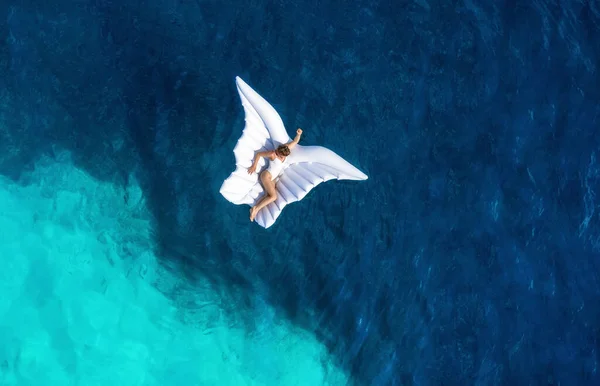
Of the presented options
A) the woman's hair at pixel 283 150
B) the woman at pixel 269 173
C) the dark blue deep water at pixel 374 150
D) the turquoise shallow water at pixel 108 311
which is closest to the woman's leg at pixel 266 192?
the woman at pixel 269 173

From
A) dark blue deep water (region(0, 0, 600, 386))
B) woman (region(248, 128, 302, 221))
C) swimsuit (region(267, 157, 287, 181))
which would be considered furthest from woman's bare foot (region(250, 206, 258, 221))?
dark blue deep water (region(0, 0, 600, 386))

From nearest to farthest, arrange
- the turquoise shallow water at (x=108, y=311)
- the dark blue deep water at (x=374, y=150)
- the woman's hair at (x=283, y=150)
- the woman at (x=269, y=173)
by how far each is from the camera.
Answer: the woman's hair at (x=283, y=150) < the woman at (x=269, y=173) < the turquoise shallow water at (x=108, y=311) < the dark blue deep water at (x=374, y=150)

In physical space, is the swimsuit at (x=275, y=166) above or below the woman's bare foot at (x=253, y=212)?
above

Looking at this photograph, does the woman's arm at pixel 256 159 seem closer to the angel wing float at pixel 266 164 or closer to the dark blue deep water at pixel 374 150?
the angel wing float at pixel 266 164

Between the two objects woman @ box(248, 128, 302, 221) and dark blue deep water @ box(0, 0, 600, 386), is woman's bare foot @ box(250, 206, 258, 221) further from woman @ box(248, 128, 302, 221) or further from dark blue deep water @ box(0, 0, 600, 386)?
dark blue deep water @ box(0, 0, 600, 386)

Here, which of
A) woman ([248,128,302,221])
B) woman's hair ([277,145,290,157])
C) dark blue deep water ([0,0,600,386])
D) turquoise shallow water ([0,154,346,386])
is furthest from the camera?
dark blue deep water ([0,0,600,386])

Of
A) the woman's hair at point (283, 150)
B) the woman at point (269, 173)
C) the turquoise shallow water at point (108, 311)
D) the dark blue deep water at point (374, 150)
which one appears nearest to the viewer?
the woman's hair at point (283, 150)

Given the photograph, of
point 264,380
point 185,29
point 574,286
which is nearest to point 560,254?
point 574,286
